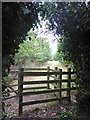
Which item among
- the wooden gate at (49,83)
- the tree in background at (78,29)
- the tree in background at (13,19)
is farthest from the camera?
the wooden gate at (49,83)

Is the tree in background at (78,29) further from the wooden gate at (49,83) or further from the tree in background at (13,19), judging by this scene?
the wooden gate at (49,83)

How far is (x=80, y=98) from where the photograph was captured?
1629mm

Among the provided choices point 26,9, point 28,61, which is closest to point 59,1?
point 26,9

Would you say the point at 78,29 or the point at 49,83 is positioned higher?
the point at 78,29

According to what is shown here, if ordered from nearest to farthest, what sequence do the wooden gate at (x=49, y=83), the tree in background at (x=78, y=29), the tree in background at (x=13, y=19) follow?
the tree in background at (x=13, y=19), the tree in background at (x=78, y=29), the wooden gate at (x=49, y=83)

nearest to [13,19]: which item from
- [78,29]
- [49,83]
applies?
[78,29]

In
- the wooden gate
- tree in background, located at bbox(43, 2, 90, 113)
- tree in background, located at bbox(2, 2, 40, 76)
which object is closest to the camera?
tree in background, located at bbox(2, 2, 40, 76)

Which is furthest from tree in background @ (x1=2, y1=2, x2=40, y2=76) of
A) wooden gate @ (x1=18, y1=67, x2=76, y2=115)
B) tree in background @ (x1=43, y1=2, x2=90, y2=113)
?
wooden gate @ (x1=18, y1=67, x2=76, y2=115)

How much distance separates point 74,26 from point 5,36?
120cm

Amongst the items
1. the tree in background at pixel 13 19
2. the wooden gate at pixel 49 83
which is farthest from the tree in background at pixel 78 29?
the wooden gate at pixel 49 83

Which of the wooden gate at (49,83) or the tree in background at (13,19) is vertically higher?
the tree in background at (13,19)

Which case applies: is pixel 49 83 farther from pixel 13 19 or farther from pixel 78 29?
pixel 13 19

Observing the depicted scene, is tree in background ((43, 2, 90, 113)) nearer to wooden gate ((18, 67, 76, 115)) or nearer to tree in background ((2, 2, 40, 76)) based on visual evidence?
tree in background ((2, 2, 40, 76))

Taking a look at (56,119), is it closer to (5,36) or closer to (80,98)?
(80,98)
